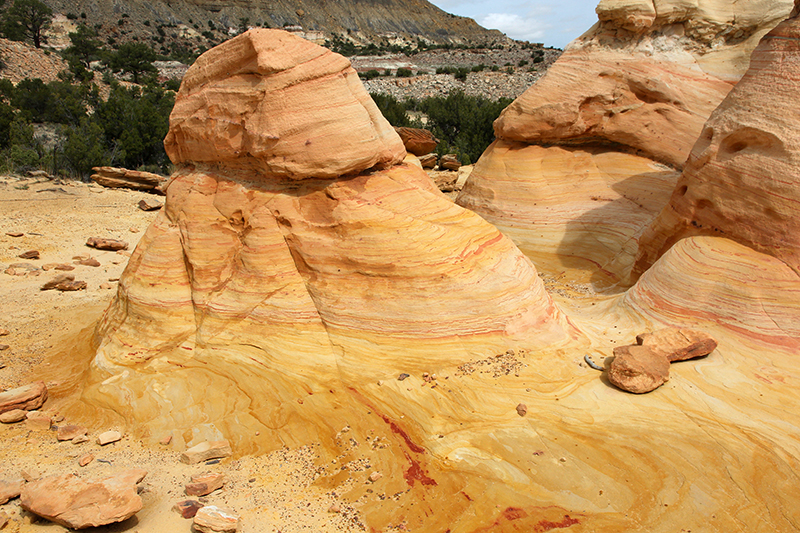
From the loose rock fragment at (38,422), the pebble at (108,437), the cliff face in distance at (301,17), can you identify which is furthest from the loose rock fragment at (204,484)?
the cliff face in distance at (301,17)

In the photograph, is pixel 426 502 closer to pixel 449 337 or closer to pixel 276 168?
pixel 449 337

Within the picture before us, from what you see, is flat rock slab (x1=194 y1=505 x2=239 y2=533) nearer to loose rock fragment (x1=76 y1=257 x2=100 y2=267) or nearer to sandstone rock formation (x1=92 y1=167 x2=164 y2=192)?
loose rock fragment (x1=76 y1=257 x2=100 y2=267)

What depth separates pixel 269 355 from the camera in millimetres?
5363

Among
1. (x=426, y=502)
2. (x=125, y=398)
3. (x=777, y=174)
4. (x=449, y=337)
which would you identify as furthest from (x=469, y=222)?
(x=125, y=398)

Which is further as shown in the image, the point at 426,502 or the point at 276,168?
the point at 276,168

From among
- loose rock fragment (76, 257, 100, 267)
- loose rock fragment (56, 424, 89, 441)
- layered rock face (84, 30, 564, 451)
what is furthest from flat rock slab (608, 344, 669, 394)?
loose rock fragment (76, 257, 100, 267)

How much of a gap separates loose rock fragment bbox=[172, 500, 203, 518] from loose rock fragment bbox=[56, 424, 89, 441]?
1568 mm

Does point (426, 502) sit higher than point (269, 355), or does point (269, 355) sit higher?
point (269, 355)

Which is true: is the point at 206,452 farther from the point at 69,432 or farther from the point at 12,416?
the point at 12,416

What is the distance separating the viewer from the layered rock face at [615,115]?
10.6m

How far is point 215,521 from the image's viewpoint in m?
3.71

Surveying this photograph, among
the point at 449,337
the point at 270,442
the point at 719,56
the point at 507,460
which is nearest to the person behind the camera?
the point at 507,460

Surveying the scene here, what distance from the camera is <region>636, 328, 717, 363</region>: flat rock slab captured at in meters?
5.39

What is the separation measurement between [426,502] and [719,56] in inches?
454
